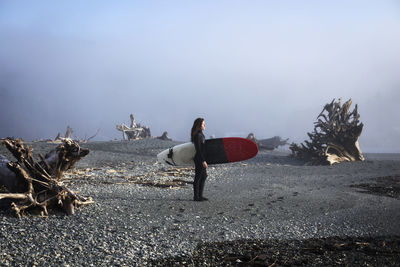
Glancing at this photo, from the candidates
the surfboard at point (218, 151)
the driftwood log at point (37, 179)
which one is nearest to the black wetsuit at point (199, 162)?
the surfboard at point (218, 151)

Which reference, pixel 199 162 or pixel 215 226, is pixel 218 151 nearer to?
pixel 199 162

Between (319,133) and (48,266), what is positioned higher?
(319,133)

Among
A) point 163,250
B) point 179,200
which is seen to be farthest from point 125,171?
point 163,250

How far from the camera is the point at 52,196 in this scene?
7445 millimetres

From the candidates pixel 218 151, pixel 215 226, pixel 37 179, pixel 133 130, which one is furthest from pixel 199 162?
pixel 133 130

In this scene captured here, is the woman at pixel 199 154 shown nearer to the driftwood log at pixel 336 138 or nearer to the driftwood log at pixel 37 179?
the driftwood log at pixel 37 179

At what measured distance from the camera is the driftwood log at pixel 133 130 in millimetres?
29108

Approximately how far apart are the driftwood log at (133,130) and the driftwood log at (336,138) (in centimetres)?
1451

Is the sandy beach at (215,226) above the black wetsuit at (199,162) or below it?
below

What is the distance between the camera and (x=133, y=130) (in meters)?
29.8

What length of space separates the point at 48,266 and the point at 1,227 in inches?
74.4

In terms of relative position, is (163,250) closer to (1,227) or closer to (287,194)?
(1,227)

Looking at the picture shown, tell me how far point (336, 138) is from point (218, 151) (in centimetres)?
1223

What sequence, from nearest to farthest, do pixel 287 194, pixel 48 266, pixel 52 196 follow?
pixel 48 266 < pixel 52 196 < pixel 287 194
